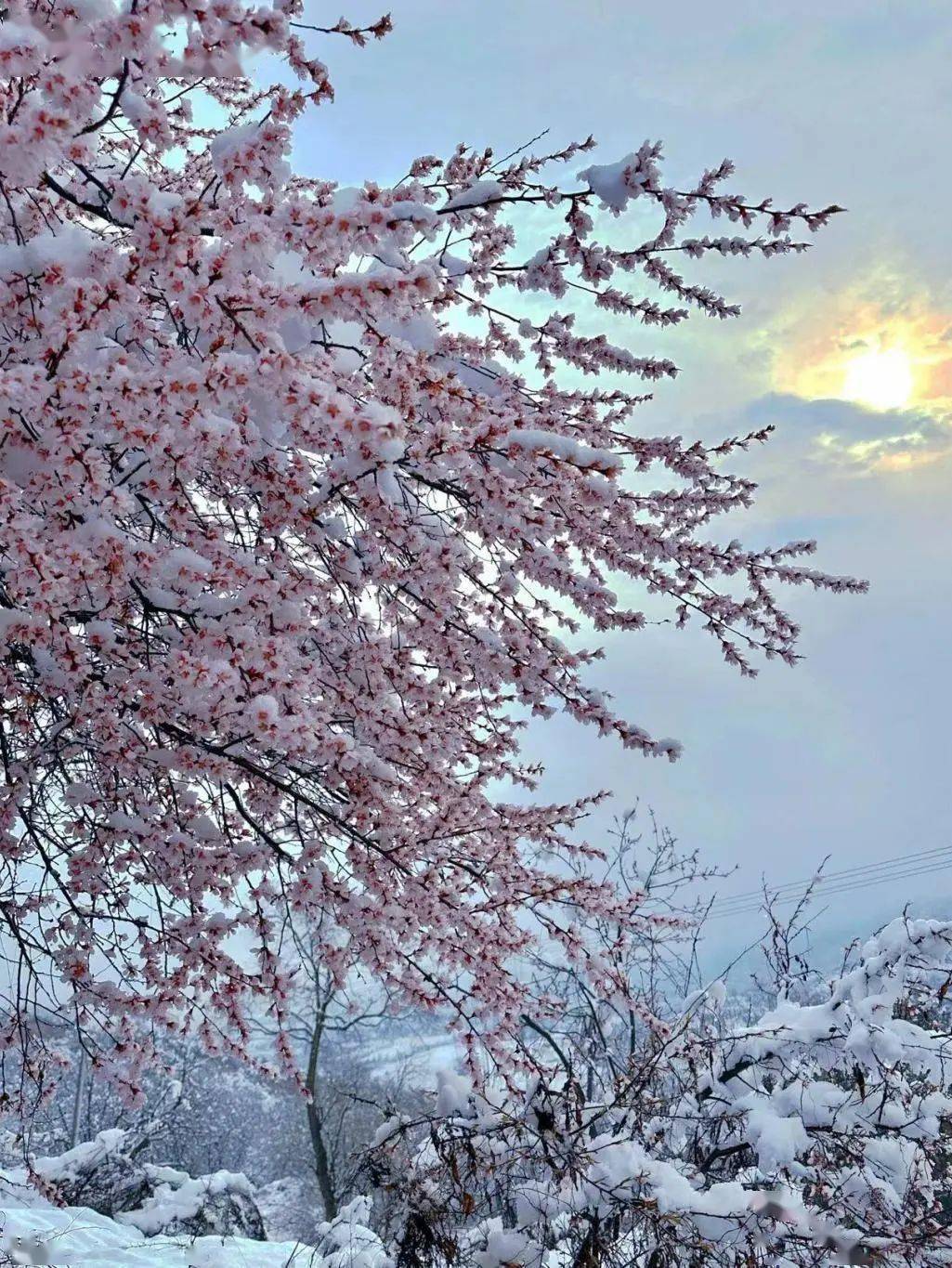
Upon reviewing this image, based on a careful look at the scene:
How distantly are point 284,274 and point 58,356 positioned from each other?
71 cm

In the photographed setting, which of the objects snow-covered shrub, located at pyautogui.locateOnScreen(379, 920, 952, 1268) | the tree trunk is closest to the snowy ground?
snow-covered shrub, located at pyautogui.locateOnScreen(379, 920, 952, 1268)

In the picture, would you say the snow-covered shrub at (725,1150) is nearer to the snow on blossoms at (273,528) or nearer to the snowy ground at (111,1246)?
the snow on blossoms at (273,528)

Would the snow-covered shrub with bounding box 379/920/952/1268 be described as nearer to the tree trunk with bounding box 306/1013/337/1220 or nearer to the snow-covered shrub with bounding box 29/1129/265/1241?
the snow-covered shrub with bounding box 29/1129/265/1241

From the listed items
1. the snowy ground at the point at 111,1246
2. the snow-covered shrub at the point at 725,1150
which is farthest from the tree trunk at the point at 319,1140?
the snow-covered shrub at the point at 725,1150

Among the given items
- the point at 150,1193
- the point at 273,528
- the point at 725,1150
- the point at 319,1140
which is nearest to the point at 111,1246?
the point at 150,1193

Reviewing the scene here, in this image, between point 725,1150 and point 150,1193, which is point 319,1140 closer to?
point 150,1193

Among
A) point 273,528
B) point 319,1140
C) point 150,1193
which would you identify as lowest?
point 150,1193

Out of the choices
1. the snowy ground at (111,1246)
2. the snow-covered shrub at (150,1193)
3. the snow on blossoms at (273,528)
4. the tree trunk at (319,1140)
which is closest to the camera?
the snow on blossoms at (273,528)

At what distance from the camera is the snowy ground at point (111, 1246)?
5.84 meters

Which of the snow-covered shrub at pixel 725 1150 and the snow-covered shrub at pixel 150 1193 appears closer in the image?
the snow-covered shrub at pixel 725 1150

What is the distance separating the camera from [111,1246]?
24.3 ft

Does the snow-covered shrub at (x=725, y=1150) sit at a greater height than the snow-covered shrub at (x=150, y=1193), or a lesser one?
greater

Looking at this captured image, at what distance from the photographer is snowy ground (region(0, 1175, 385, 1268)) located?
230 inches

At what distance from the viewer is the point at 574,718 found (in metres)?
3.48
